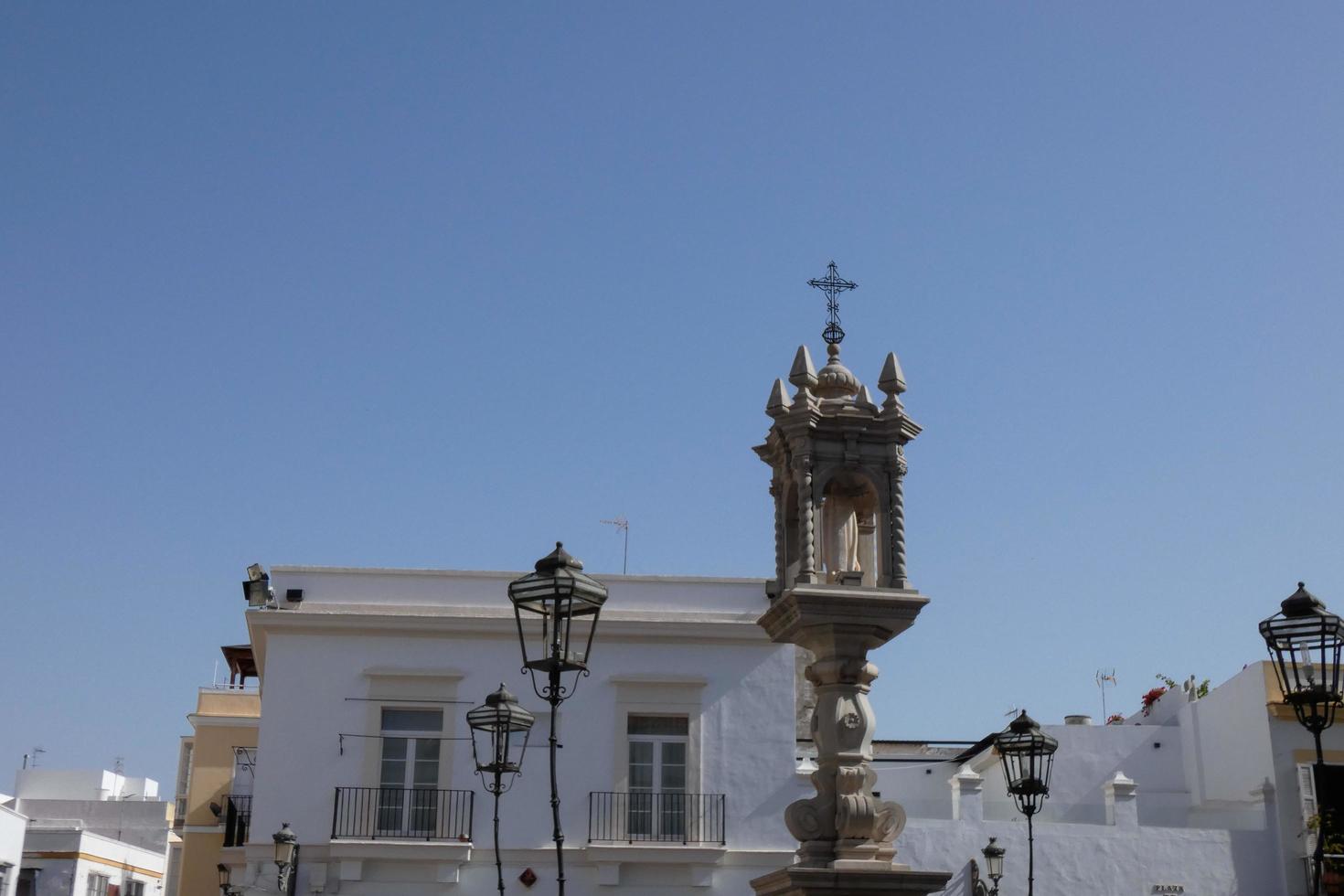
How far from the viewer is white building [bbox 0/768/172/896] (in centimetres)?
3027

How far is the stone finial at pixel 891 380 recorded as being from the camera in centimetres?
1088

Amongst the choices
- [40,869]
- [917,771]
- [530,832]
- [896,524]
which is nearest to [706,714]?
[530,832]

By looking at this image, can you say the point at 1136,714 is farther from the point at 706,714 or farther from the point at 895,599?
the point at 895,599

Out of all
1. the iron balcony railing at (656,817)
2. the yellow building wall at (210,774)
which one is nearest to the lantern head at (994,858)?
the iron balcony railing at (656,817)

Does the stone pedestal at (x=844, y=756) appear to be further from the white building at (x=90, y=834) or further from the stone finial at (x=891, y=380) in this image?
the white building at (x=90, y=834)

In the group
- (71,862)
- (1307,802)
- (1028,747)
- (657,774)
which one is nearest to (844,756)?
(1028,747)

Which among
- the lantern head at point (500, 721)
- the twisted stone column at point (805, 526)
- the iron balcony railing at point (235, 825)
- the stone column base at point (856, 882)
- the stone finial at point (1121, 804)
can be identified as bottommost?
the stone column base at point (856, 882)

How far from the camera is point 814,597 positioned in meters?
9.95

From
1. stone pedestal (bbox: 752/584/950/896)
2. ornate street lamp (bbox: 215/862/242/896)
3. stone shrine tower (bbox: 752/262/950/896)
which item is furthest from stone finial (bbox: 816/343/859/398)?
ornate street lamp (bbox: 215/862/242/896)

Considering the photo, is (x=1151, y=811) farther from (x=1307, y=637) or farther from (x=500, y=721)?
(x=1307, y=637)

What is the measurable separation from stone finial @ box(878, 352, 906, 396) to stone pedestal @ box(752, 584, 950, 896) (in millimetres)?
1529

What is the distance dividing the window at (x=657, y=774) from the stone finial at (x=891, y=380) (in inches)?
428

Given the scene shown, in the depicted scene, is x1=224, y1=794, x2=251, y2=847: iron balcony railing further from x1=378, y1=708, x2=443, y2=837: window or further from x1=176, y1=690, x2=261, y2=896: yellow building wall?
x1=176, y1=690, x2=261, y2=896: yellow building wall

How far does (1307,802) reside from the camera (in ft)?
71.8
